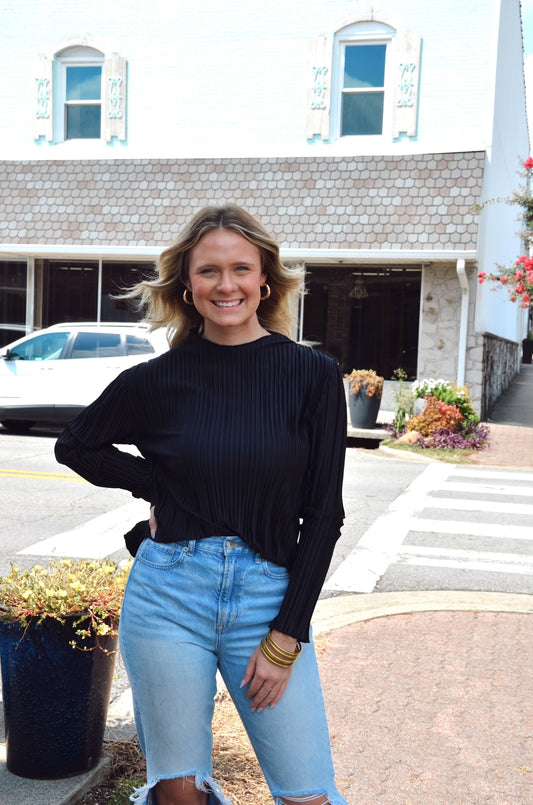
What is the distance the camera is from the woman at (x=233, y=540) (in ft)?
7.22

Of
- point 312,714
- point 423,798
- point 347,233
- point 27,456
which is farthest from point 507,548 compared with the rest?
point 347,233

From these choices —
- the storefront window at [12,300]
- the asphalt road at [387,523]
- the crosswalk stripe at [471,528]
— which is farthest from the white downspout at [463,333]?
the storefront window at [12,300]

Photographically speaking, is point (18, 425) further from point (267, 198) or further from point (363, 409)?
point (267, 198)

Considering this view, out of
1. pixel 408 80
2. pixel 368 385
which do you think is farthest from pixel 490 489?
pixel 408 80

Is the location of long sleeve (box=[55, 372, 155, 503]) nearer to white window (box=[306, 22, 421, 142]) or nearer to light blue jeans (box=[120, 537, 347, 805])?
light blue jeans (box=[120, 537, 347, 805])

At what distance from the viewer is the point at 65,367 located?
46.9ft

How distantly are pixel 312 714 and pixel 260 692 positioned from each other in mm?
146

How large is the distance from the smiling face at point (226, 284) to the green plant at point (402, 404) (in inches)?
515

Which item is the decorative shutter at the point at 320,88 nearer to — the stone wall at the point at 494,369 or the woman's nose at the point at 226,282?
the stone wall at the point at 494,369

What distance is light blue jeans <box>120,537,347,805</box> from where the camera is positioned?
2.19 meters

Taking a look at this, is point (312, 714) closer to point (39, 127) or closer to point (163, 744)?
point (163, 744)

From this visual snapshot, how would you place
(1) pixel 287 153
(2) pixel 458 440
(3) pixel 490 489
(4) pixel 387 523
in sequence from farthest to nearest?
(1) pixel 287 153, (2) pixel 458 440, (3) pixel 490 489, (4) pixel 387 523

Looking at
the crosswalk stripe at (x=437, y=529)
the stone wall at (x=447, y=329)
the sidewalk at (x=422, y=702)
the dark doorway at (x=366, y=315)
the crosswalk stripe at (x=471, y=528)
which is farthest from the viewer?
the dark doorway at (x=366, y=315)

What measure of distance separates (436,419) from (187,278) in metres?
12.6
